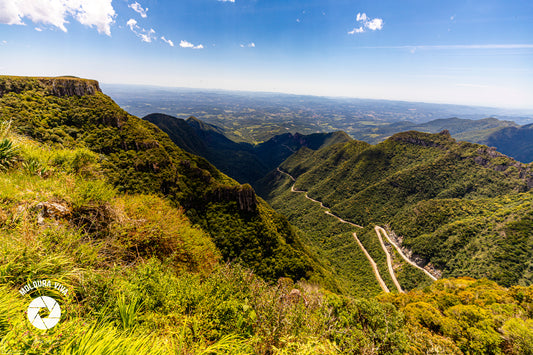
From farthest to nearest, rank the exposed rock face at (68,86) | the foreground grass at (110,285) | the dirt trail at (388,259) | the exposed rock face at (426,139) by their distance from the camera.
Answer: the exposed rock face at (426,139)
the dirt trail at (388,259)
the exposed rock face at (68,86)
the foreground grass at (110,285)

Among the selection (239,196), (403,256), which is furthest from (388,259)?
(239,196)

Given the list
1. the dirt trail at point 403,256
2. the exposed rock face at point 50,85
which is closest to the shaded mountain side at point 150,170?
the exposed rock face at point 50,85

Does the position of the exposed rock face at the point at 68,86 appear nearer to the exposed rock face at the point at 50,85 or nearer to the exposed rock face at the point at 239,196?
the exposed rock face at the point at 50,85

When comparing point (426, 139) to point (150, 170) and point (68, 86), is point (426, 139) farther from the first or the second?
point (68, 86)

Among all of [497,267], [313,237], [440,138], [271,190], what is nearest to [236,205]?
[313,237]

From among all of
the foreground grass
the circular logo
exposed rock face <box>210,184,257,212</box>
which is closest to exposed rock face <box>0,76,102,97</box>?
exposed rock face <box>210,184,257,212</box>

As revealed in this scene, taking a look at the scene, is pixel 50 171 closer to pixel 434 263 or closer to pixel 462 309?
pixel 462 309

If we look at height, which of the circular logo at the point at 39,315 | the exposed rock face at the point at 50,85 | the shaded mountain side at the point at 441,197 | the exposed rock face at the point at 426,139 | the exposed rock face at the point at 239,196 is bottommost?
the shaded mountain side at the point at 441,197
